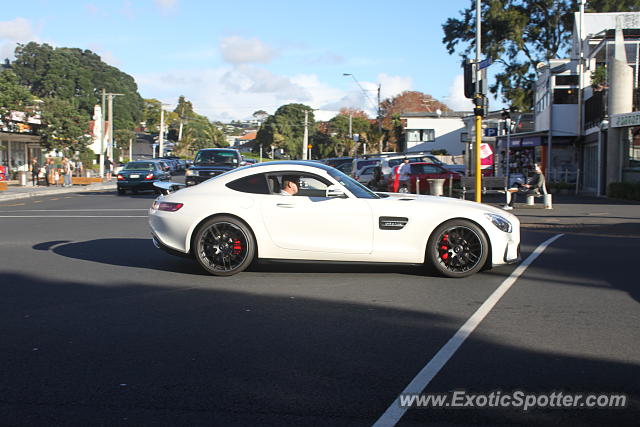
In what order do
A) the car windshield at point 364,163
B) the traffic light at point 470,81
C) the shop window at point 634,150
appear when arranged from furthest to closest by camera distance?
the car windshield at point 364,163, the shop window at point 634,150, the traffic light at point 470,81

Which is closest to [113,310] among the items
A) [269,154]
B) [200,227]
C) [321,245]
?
[200,227]

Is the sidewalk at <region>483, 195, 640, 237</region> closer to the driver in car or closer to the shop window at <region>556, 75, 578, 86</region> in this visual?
the driver in car

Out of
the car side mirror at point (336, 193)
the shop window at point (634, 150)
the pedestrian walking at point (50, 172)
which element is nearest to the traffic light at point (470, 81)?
the car side mirror at point (336, 193)

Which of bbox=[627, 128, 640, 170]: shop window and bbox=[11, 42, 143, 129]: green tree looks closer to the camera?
bbox=[627, 128, 640, 170]: shop window

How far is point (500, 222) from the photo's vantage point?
9031mm

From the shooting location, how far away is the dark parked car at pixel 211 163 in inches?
992

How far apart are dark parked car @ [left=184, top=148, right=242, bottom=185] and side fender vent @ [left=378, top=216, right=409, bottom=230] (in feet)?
55.7

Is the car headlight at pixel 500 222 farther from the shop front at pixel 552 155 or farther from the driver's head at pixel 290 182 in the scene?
the shop front at pixel 552 155

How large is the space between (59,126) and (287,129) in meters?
76.5

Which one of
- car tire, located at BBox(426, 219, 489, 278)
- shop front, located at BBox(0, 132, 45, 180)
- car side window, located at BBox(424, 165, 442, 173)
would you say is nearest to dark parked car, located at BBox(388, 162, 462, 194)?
car side window, located at BBox(424, 165, 442, 173)

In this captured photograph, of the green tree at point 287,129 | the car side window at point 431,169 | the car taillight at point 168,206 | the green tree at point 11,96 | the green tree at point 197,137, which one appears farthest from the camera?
the green tree at point 287,129

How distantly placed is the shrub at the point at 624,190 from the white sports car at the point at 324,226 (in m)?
18.3

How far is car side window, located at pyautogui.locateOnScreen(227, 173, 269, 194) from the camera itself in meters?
9.33

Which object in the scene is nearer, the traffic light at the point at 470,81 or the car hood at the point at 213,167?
the traffic light at the point at 470,81
